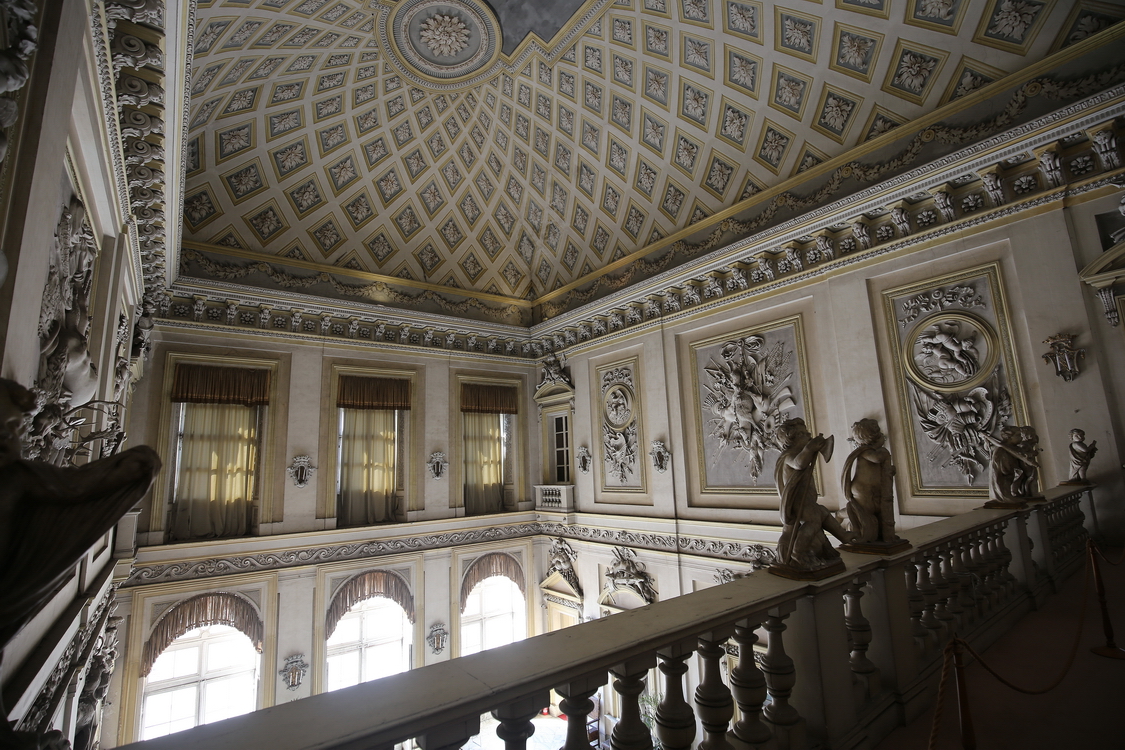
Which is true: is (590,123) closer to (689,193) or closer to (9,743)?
(689,193)

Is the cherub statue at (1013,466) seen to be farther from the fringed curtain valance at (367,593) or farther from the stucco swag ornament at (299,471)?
the stucco swag ornament at (299,471)

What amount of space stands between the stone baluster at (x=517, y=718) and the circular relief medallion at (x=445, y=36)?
991 cm

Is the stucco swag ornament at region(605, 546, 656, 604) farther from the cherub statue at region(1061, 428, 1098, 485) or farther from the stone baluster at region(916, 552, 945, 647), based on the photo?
the stone baluster at region(916, 552, 945, 647)

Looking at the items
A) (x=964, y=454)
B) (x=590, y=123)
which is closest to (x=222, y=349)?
(x=590, y=123)

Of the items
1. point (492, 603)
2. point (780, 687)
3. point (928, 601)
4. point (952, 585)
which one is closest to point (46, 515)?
point (780, 687)

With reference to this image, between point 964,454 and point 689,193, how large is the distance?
6.10 m

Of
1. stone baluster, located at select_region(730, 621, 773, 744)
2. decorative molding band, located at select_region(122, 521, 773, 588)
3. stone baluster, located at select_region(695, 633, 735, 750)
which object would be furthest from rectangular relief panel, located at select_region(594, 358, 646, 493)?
stone baluster, located at select_region(695, 633, 735, 750)

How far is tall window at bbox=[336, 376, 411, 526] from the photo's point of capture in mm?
10539

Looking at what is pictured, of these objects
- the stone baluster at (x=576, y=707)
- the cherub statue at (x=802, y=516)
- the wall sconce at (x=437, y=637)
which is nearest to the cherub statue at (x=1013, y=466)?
the cherub statue at (x=802, y=516)

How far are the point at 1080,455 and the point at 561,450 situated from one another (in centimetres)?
922

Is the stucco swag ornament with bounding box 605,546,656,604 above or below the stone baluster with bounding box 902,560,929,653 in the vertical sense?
below

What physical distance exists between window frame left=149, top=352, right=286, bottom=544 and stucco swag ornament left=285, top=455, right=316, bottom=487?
24 centimetres

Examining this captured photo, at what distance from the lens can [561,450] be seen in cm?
1288

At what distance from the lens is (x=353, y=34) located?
8750 mm
